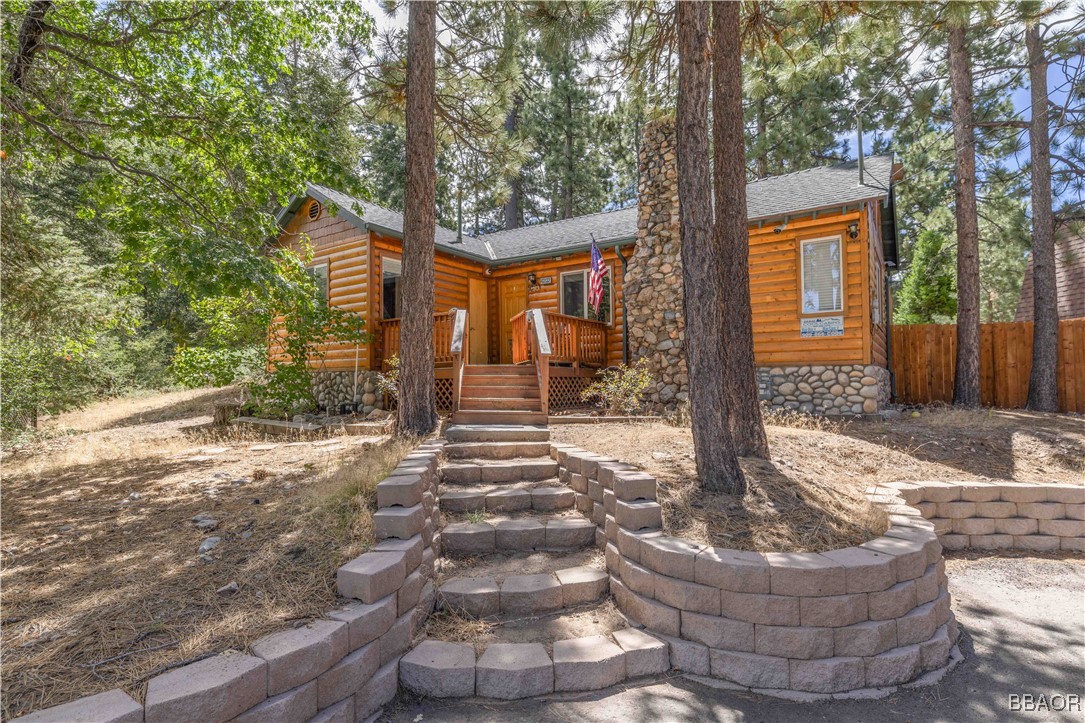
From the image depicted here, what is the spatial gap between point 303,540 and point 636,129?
70.9 ft

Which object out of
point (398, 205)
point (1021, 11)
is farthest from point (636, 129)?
point (1021, 11)

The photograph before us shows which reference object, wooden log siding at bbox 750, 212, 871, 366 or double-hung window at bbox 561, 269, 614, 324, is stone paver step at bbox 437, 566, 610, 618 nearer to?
wooden log siding at bbox 750, 212, 871, 366

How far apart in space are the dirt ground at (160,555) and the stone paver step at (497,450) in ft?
1.71

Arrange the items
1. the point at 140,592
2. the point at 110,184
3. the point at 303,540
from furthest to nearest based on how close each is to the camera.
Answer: the point at 110,184 < the point at 303,540 < the point at 140,592

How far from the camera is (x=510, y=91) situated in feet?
26.5

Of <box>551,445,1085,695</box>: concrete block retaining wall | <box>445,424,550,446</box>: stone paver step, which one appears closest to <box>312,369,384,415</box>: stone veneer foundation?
<box>445,424,550,446</box>: stone paver step

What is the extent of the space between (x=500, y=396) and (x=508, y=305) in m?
5.29

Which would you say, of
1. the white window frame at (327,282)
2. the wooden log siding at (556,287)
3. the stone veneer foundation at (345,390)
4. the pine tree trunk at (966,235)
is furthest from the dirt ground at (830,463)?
the white window frame at (327,282)

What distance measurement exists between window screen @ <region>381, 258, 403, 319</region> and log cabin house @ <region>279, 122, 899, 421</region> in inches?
1.9

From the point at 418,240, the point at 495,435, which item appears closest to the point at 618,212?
the point at 418,240

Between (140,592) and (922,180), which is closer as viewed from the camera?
(140,592)

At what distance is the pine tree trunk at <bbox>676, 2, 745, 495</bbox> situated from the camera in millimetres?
3732

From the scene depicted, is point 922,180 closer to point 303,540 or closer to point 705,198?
point 705,198

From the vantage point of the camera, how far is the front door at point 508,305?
1212 centimetres
